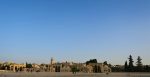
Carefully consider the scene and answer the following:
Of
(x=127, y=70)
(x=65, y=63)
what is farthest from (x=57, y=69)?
(x=127, y=70)

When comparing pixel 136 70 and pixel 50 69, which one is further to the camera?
pixel 50 69

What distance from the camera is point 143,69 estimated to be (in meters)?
157

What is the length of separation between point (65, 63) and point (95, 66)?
20.7 meters

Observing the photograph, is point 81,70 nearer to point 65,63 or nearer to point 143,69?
point 65,63

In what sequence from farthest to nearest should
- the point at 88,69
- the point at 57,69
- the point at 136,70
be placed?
the point at 57,69 → the point at 88,69 → the point at 136,70

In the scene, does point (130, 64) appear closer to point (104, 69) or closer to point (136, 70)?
point (136, 70)

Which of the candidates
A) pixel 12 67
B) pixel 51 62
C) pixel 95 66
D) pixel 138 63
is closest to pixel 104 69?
pixel 95 66

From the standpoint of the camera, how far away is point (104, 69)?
549ft

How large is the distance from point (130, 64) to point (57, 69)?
44.3 meters

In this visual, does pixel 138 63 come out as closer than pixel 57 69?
Yes

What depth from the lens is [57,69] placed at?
579ft

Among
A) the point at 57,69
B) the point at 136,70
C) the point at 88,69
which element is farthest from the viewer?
the point at 57,69

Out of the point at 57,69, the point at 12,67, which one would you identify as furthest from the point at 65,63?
the point at 12,67

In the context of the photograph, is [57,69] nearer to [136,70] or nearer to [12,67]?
[12,67]
